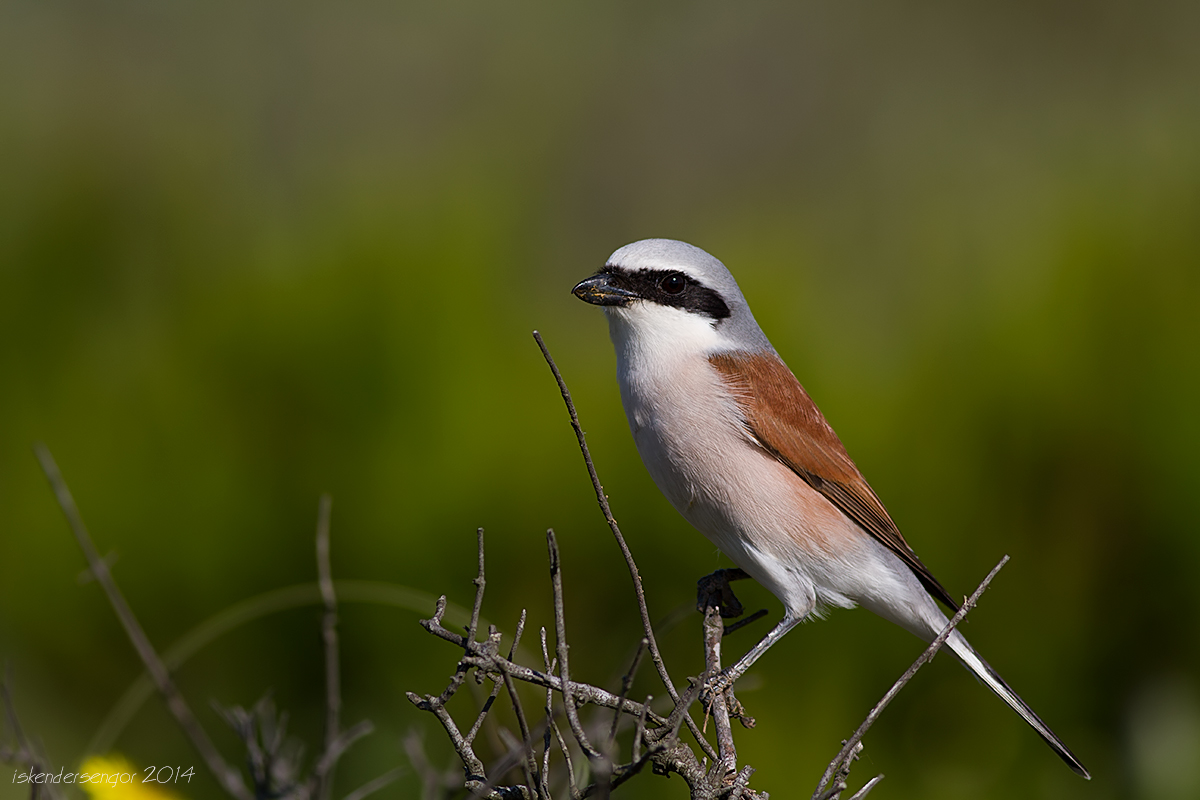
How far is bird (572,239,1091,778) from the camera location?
6.73ft

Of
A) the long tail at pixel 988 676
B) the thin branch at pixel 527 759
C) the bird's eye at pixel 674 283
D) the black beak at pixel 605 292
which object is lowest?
the long tail at pixel 988 676

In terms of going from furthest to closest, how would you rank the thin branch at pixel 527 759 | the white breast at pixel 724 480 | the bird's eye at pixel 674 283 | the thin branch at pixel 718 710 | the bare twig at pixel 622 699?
the bird's eye at pixel 674 283
the white breast at pixel 724 480
the thin branch at pixel 718 710
the thin branch at pixel 527 759
the bare twig at pixel 622 699

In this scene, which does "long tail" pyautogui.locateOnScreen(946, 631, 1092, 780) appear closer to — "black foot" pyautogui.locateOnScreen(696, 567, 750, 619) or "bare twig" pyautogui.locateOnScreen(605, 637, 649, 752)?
"black foot" pyautogui.locateOnScreen(696, 567, 750, 619)

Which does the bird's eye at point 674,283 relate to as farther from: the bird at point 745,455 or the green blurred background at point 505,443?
the green blurred background at point 505,443

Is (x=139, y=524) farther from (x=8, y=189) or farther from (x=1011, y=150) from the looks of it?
(x=1011, y=150)

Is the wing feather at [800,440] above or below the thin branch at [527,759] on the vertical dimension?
above

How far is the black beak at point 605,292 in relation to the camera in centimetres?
208

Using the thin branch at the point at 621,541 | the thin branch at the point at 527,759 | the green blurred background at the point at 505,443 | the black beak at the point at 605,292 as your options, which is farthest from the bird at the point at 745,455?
the thin branch at the point at 527,759

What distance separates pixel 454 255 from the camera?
338cm

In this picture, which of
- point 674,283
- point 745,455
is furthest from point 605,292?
point 745,455

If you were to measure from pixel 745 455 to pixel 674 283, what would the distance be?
38 cm

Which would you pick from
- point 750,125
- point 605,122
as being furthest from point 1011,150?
point 605,122

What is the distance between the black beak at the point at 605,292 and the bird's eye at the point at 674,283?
71 millimetres

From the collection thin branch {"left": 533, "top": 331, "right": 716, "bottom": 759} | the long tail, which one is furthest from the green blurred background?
thin branch {"left": 533, "top": 331, "right": 716, "bottom": 759}
